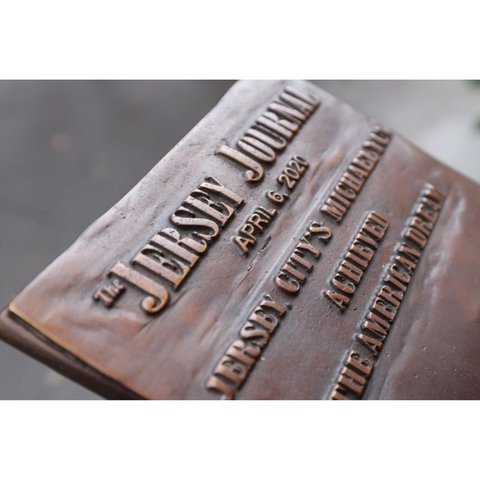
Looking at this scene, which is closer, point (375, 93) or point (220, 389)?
point (220, 389)

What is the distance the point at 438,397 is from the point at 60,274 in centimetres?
113

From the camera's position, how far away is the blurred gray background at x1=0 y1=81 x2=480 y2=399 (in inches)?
72.1

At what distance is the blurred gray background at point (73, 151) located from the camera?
1.83 meters

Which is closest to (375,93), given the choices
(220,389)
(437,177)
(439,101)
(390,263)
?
(439,101)

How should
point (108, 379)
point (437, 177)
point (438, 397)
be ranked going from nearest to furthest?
point (108, 379)
point (438, 397)
point (437, 177)

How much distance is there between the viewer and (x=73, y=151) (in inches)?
83.8

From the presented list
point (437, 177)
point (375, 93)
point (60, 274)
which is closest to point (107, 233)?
point (60, 274)

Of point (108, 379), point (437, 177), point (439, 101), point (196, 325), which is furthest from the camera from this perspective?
point (439, 101)

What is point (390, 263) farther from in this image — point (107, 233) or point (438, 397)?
point (107, 233)

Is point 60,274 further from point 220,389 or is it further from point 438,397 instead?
point 438,397

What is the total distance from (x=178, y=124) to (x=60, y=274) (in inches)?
48.6

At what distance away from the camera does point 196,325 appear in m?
1.31

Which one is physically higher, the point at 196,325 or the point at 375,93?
the point at 375,93

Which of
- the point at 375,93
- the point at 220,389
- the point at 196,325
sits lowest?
the point at 220,389
